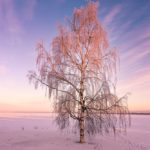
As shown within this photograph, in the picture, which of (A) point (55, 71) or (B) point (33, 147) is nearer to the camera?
(B) point (33, 147)

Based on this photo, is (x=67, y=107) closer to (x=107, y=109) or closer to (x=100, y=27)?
(x=107, y=109)

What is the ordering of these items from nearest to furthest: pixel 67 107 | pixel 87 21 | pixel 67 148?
pixel 67 148
pixel 67 107
pixel 87 21

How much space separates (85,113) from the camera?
13797 millimetres

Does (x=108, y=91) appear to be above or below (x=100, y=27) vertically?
below

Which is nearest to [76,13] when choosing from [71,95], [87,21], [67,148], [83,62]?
[87,21]

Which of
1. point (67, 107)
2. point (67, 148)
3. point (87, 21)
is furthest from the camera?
point (87, 21)

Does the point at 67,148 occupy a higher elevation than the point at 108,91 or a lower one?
lower

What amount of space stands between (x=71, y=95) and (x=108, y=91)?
7.47ft

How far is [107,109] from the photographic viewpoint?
42.8 ft

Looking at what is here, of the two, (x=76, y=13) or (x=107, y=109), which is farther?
(x=76, y=13)

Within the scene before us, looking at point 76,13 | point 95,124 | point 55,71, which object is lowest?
point 95,124

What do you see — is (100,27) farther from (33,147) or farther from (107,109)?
(33,147)

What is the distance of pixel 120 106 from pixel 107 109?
2.53 ft

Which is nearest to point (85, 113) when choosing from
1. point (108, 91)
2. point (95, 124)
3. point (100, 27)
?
point (95, 124)
